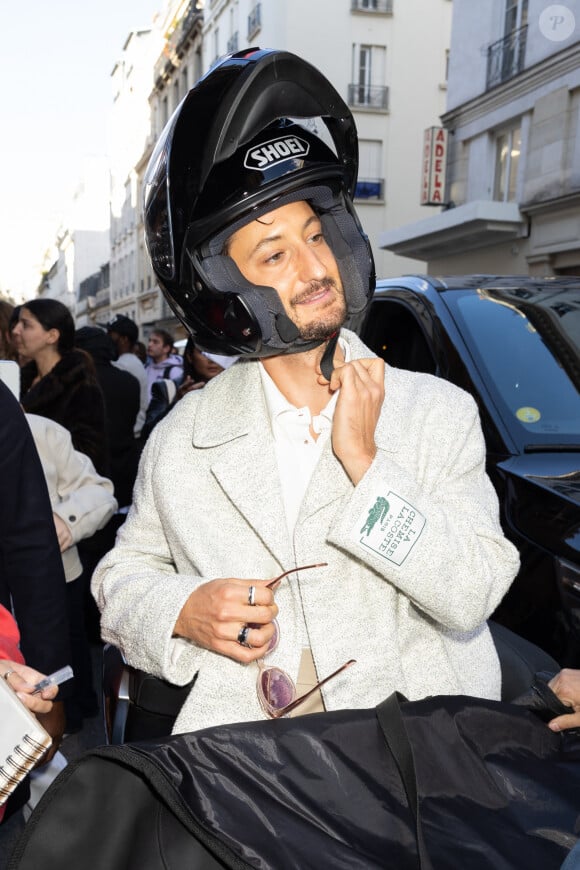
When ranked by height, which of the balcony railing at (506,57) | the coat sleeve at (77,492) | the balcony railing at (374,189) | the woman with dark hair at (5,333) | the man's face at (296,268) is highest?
the balcony railing at (506,57)

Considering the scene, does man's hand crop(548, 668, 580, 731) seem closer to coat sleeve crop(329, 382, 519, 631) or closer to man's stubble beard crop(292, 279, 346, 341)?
coat sleeve crop(329, 382, 519, 631)

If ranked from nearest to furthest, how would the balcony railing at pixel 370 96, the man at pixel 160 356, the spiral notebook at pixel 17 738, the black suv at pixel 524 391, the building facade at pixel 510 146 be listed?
the spiral notebook at pixel 17 738 < the black suv at pixel 524 391 < the man at pixel 160 356 < the building facade at pixel 510 146 < the balcony railing at pixel 370 96

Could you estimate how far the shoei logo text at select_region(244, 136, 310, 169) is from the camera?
1746mm

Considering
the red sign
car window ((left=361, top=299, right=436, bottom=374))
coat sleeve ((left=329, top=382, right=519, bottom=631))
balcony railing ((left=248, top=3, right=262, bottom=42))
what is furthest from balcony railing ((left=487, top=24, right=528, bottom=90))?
coat sleeve ((left=329, top=382, right=519, bottom=631))

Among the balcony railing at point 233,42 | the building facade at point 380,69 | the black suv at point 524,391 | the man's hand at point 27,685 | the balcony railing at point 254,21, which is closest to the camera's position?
the man's hand at point 27,685

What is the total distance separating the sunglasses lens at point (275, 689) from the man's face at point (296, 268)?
69 centimetres

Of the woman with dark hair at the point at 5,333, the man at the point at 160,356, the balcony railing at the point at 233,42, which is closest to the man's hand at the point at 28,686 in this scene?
the woman with dark hair at the point at 5,333

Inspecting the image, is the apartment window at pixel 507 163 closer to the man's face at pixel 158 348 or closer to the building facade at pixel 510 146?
the building facade at pixel 510 146

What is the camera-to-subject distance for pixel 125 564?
1.85 metres

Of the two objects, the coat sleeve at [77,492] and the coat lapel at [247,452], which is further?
the coat sleeve at [77,492]

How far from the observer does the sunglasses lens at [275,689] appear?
1.63 meters

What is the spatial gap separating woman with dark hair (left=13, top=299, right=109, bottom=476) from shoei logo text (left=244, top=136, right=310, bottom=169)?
2.84m

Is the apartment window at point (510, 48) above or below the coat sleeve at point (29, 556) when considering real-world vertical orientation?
above

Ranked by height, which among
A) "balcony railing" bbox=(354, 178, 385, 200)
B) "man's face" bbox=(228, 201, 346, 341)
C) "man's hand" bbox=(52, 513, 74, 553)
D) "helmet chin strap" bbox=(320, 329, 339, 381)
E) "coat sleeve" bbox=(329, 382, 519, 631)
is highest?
"balcony railing" bbox=(354, 178, 385, 200)
